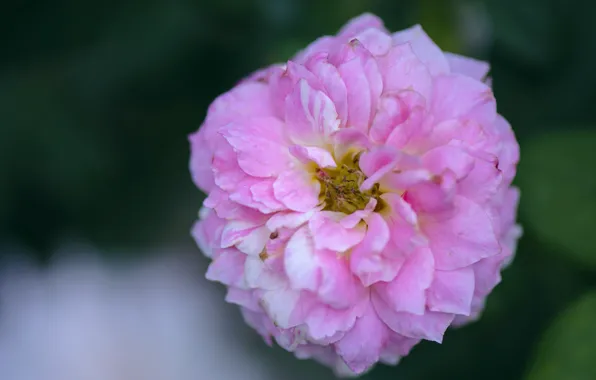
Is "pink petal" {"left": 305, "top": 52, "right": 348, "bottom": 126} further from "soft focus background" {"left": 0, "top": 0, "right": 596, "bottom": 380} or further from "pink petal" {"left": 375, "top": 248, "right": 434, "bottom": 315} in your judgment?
"soft focus background" {"left": 0, "top": 0, "right": 596, "bottom": 380}

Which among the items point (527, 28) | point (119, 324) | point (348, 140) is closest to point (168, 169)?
point (119, 324)

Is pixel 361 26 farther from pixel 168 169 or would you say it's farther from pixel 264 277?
pixel 168 169

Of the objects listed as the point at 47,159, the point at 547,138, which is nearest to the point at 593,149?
the point at 547,138

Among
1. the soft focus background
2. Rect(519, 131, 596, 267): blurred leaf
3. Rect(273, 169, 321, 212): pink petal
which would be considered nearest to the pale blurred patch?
the soft focus background

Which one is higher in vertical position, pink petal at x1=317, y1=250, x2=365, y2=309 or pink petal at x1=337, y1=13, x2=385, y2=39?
pink petal at x1=337, y1=13, x2=385, y2=39

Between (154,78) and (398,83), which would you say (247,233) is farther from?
(154,78)

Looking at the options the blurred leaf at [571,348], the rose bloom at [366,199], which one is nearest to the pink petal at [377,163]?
the rose bloom at [366,199]
